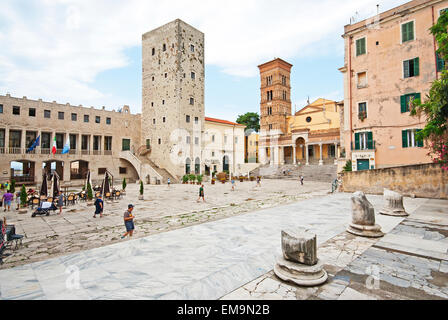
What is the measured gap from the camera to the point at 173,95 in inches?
1214

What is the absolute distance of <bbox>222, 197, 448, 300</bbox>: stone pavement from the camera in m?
3.65

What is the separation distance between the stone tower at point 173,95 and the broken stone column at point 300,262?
2732cm

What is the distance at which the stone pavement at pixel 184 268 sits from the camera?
378 centimetres

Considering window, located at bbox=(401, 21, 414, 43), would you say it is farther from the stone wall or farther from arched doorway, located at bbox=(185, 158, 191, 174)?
arched doorway, located at bbox=(185, 158, 191, 174)

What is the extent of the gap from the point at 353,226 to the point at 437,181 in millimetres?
10631

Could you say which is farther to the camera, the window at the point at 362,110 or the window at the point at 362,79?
the window at the point at 362,79

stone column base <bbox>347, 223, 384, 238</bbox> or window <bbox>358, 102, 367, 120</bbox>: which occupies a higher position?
window <bbox>358, 102, 367, 120</bbox>

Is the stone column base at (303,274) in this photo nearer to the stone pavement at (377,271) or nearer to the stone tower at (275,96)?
the stone pavement at (377,271)

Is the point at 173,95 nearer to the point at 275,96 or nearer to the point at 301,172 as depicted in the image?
the point at 301,172

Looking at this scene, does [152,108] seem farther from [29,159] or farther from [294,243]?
[294,243]

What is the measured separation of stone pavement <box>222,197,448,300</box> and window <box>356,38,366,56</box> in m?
18.9

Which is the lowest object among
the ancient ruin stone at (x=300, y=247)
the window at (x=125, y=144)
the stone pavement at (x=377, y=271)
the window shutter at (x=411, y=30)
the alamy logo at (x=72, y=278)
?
the alamy logo at (x=72, y=278)

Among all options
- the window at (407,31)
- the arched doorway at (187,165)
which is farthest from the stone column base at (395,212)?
the arched doorway at (187,165)

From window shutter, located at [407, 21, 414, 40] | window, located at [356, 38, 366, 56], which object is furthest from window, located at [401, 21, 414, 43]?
window, located at [356, 38, 366, 56]
